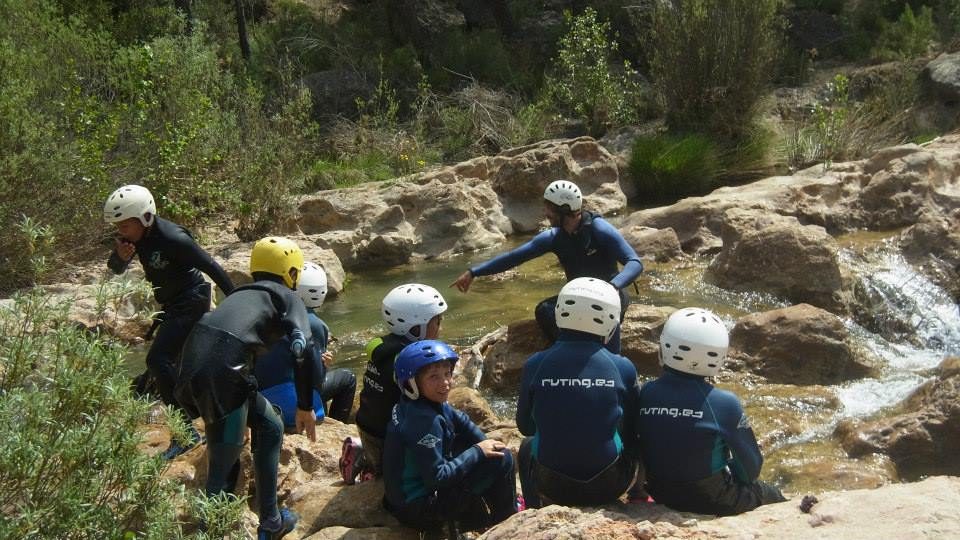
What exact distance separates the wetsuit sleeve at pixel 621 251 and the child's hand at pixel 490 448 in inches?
87.4

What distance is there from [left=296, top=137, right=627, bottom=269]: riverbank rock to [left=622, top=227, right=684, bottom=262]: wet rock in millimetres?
2407

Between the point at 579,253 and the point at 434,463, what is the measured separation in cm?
288

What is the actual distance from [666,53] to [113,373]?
14107 mm

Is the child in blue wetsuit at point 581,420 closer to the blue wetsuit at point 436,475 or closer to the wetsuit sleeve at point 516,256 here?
the blue wetsuit at point 436,475

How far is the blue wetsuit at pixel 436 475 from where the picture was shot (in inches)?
170

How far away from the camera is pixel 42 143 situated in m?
10.4

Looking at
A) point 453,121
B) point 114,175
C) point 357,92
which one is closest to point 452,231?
point 114,175

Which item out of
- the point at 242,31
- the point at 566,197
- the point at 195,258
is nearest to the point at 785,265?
the point at 566,197

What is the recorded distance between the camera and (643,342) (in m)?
7.77

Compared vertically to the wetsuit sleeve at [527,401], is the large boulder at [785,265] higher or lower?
lower

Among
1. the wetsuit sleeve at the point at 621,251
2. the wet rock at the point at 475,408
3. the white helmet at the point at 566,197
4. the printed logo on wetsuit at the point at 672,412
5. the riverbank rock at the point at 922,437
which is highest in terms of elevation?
the white helmet at the point at 566,197

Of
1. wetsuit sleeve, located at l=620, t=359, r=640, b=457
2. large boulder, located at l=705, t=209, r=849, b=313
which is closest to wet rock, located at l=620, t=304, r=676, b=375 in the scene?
large boulder, located at l=705, t=209, r=849, b=313

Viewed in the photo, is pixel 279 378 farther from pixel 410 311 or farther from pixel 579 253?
pixel 579 253

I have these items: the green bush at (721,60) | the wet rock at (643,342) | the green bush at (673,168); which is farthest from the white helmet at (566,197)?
the green bush at (721,60)
